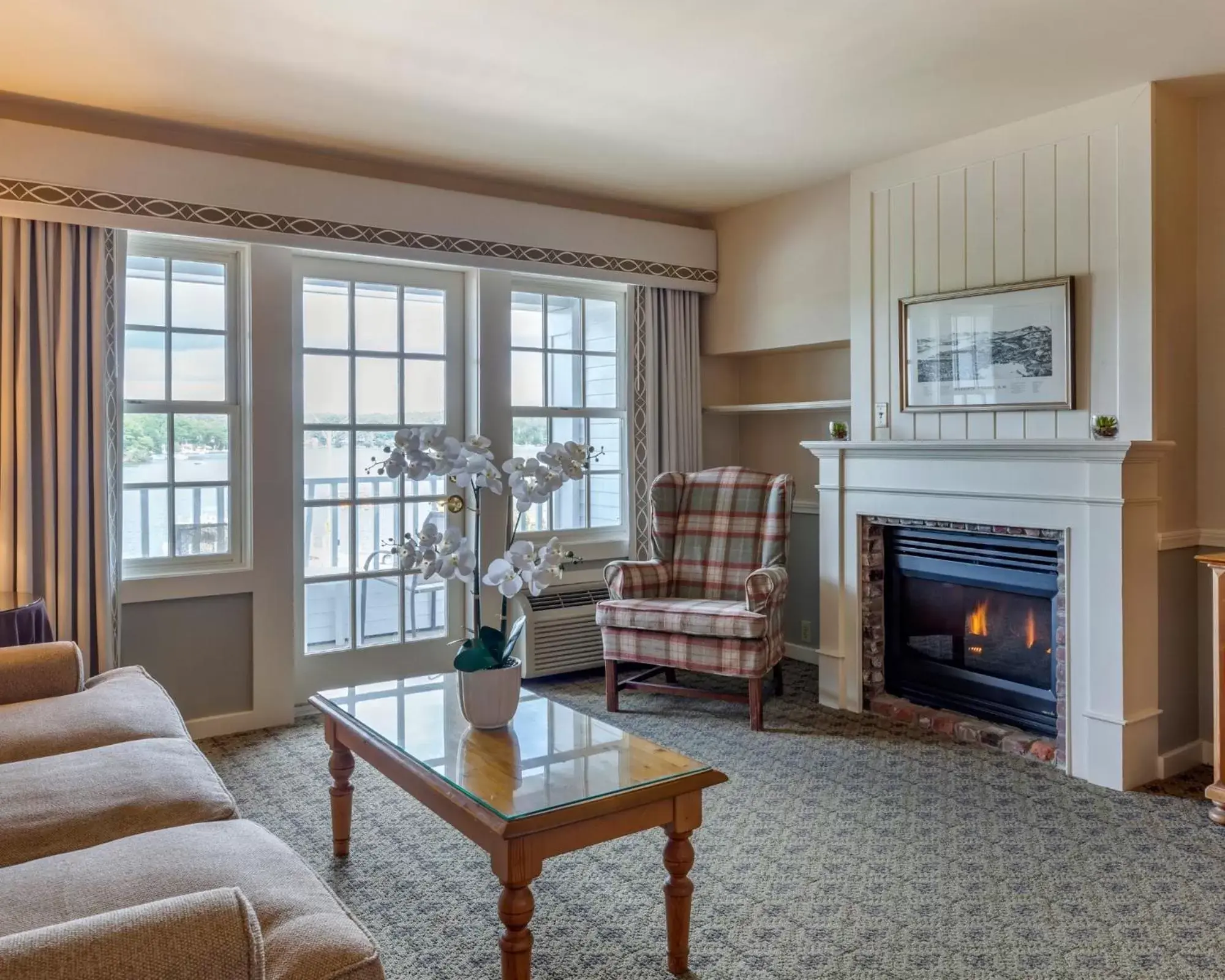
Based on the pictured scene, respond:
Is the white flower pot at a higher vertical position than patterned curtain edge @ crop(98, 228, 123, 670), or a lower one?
lower

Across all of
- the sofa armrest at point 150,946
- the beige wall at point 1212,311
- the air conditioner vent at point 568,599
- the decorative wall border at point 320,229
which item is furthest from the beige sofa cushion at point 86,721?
the beige wall at point 1212,311

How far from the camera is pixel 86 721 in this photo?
2242mm

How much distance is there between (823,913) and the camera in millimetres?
2246

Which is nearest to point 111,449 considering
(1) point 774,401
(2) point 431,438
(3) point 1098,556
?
(2) point 431,438

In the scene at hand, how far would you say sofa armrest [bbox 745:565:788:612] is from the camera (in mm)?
3713

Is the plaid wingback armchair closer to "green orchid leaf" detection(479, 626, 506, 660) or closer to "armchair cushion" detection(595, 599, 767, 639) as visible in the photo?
"armchair cushion" detection(595, 599, 767, 639)

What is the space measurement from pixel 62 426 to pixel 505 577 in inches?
80.6

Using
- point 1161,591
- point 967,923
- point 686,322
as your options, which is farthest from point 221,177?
point 1161,591

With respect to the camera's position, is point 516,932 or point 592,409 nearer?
point 516,932

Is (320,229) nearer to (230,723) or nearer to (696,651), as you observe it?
(230,723)

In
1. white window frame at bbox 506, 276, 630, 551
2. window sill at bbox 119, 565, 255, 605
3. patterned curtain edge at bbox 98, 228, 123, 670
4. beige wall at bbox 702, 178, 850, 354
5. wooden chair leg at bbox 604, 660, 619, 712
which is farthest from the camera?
white window frame at bbox 506, 276, 630, 551

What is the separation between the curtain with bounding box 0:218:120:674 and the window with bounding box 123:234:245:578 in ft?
0.50

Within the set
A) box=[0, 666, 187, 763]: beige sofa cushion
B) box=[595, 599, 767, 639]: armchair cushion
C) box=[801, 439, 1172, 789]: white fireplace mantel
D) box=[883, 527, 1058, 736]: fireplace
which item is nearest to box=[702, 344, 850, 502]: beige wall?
box=[883, 527, 1058, 736]: fireplace

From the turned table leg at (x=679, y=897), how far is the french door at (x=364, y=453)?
2.35 meters
